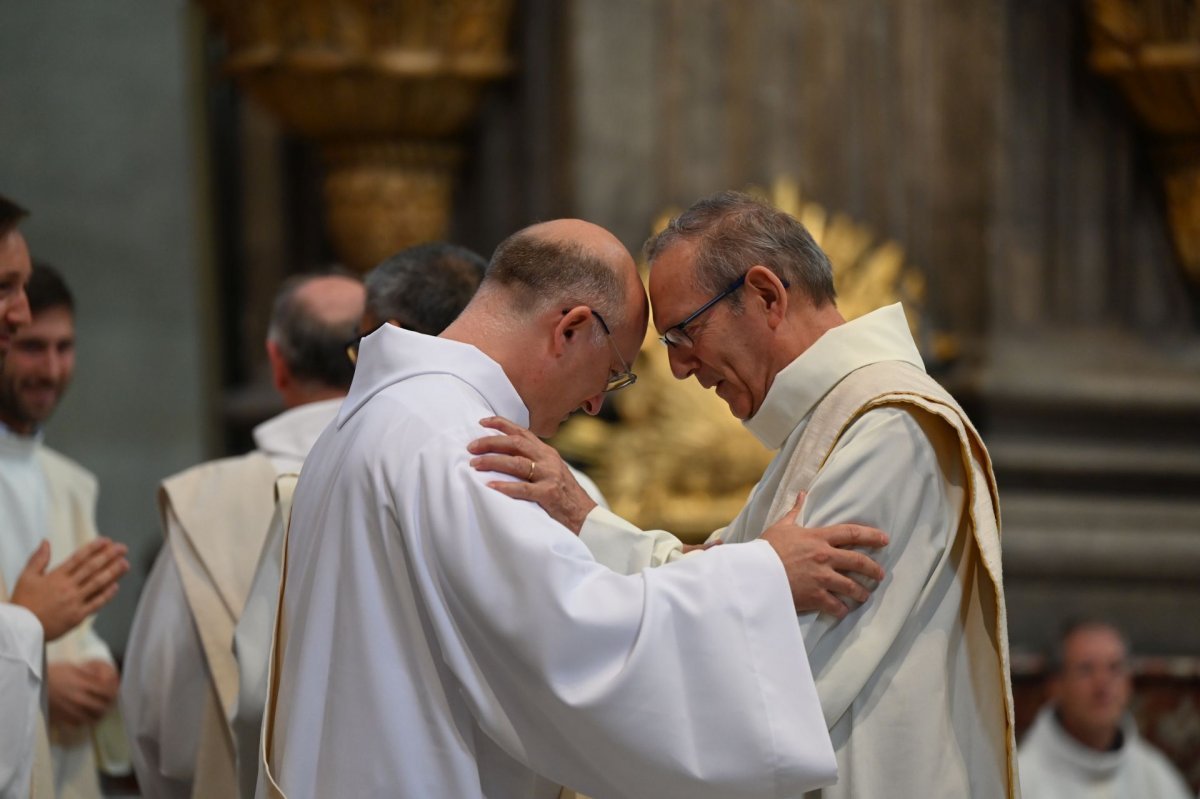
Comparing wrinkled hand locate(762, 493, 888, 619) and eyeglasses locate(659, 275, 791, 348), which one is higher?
eyeglasses locate(659, 275, 791, 348)

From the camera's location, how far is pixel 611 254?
2.59 m

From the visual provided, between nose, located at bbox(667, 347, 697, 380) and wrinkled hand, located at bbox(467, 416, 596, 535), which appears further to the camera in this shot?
nose, located at bbox(667, 347, 697, 380)

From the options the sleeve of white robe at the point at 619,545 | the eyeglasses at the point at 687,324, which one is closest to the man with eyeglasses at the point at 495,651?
the sleeve of white robe at the point at 619,545

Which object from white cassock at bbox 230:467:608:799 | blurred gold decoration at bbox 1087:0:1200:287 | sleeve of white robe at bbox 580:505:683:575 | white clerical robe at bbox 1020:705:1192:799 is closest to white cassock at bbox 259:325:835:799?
sleeve of white robe at bbox 580:505:683:575

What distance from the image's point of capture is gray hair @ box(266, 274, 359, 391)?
11.5ft

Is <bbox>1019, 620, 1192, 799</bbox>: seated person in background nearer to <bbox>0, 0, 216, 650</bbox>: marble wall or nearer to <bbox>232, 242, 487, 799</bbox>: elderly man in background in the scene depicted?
<bbox>232, 242, 487, 799</bbox>: elderly man in background

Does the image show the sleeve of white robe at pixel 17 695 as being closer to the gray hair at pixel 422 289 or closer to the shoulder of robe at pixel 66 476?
the gray hair at pixel 422 289

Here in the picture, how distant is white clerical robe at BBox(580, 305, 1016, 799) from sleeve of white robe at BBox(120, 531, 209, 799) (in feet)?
4.52

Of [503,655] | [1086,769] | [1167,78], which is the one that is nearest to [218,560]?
[503,655]

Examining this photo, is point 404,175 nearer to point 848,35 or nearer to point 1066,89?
point 848,35

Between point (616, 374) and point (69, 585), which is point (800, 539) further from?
point (69, 585)

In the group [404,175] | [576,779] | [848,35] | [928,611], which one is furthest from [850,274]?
[576,779]

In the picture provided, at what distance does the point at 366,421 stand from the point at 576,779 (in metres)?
0.58

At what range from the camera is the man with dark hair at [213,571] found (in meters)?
3.36
